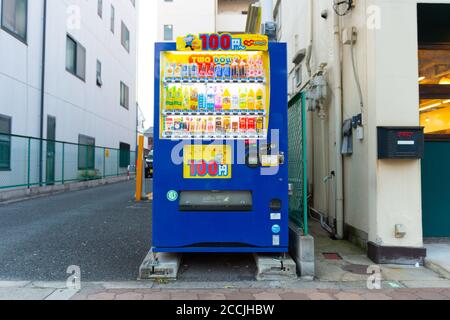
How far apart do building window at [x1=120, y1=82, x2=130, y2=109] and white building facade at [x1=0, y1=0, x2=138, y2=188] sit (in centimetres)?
6

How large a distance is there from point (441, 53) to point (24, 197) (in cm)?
1047

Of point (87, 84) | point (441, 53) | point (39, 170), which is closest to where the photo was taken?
point (441, 53)

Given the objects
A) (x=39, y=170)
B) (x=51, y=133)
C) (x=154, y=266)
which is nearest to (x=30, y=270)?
(x=154, y=266)

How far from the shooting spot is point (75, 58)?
14312mm

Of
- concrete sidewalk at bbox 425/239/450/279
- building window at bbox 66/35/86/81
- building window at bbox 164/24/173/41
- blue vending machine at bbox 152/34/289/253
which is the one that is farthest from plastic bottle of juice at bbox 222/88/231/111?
building window at bbox 164/24/173/41

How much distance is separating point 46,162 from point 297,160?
958cm

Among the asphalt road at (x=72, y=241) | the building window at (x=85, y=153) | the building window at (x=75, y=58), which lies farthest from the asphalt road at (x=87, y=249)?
the building window at (x=75, y=58)

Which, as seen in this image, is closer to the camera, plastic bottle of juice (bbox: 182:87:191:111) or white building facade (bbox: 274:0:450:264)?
plastic bottle of juice (bbox: 182:87:191:111)

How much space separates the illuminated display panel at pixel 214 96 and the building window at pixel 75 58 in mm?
11431

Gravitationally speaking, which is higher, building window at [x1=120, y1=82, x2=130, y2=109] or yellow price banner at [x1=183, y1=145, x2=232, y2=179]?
building window at [x1=120, y1=82, x2=130, y2=109]

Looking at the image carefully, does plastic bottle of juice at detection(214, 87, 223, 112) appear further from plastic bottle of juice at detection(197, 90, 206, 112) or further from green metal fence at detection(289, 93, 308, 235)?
green metal fence at detection(289, 93, 308, 235)

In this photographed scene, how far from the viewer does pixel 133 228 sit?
6.20 metres

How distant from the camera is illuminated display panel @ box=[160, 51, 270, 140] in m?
3.90

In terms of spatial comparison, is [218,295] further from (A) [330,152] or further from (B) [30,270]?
(A) [330,152]
